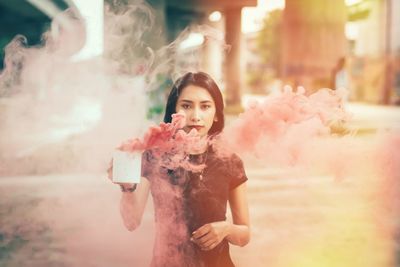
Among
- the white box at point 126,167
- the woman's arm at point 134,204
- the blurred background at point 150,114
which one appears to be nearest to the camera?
the white box at point 126,167

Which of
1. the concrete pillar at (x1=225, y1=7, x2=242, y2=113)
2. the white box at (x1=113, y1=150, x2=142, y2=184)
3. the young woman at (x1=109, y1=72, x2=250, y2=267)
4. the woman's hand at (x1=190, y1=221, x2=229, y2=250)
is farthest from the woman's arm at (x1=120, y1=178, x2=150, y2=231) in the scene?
the concrete pillar at (x1=225, y1=7, x2=242, y2=113)

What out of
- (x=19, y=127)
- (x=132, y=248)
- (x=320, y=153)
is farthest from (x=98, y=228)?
(x=320, y=153)

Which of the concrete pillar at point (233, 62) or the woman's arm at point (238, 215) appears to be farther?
the concrete pillar at point (233, 62)

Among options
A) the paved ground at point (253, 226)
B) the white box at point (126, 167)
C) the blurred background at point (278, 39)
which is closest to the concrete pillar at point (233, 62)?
the blurred background at point (278, 39)

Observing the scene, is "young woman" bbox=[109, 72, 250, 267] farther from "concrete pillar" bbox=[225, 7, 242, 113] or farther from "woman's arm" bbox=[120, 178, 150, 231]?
"concrete pillar" bbox=[225, 7, 242, 113]

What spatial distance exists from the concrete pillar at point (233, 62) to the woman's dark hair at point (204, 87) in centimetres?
11

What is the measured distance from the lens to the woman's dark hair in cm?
225

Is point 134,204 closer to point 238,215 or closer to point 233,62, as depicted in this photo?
point 238,215

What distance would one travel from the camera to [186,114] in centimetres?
224

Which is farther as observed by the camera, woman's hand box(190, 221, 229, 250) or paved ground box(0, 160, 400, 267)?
paved ground box(0, 160, 400, 267)

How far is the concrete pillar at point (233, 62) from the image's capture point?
2393 mm

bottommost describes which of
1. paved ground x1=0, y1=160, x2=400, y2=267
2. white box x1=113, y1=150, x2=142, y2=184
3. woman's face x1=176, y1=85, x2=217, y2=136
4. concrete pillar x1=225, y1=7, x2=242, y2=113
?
paved ground x1=0, y1=160, x2=400, y2=267

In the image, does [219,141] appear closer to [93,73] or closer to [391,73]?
[93,73]

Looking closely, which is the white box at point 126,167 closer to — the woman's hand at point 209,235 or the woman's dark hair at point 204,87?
the woman's dark hair at point 204,87
